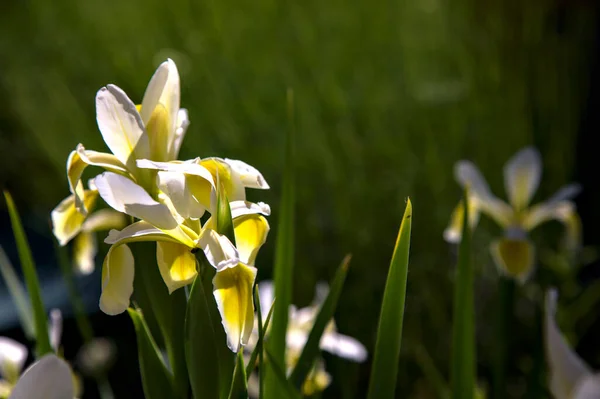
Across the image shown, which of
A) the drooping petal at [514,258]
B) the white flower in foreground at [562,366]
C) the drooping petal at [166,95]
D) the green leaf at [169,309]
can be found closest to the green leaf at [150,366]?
the green leaf at [169,309]

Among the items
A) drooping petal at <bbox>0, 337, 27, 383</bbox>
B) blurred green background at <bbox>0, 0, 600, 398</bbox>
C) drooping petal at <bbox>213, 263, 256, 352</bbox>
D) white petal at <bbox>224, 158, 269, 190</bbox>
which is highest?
white petal at <bbox>224, 158, 269, 190</bbox>

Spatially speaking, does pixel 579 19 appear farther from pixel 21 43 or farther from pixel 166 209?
pixel 21 43

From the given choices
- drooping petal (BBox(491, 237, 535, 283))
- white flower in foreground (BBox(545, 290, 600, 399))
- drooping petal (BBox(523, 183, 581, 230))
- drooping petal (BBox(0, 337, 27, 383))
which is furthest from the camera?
drooping petal (BBox(523, 183, 581, 230))

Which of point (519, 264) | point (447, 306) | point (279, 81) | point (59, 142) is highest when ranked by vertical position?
point (519, 264)

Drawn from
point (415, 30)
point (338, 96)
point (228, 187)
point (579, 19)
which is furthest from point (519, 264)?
point (415, 30)

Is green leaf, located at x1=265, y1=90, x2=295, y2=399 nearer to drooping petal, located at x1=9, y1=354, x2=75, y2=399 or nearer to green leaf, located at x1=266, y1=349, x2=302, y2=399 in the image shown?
green leaf, located at x1=266, y1=349, x2=302, y2=399

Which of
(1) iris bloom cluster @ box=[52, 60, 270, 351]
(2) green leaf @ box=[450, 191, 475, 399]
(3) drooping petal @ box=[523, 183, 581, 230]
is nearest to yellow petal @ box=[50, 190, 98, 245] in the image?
(1) iris bloom cluster @ box=[52, 60, 270, 351]
